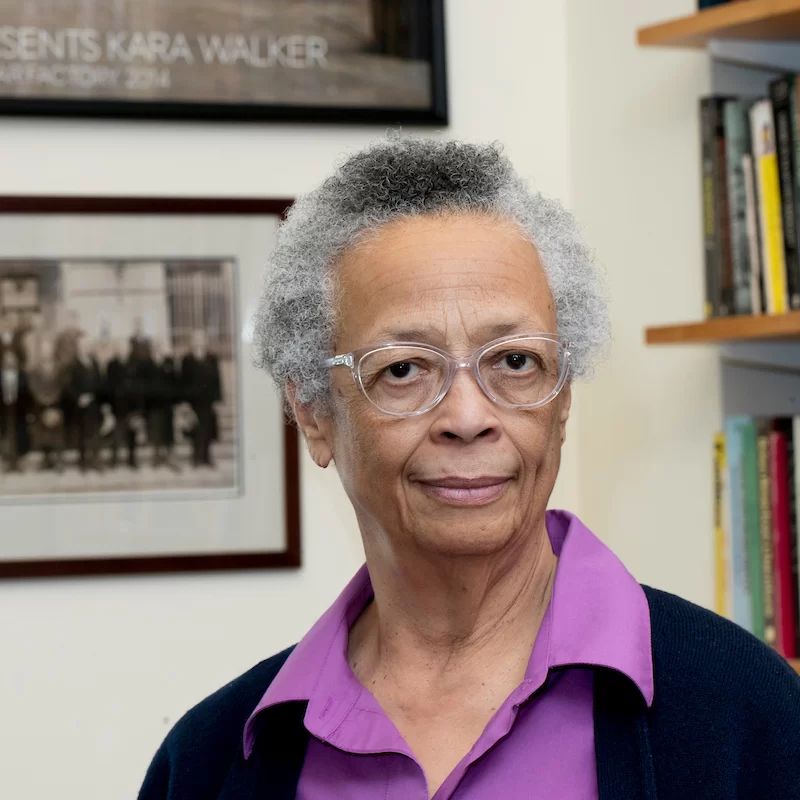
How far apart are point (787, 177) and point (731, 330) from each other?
0.78ft

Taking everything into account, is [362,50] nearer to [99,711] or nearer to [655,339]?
[655,339]

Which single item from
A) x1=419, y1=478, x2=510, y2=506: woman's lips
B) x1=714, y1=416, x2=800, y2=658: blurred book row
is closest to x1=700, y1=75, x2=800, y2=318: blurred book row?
x1=714, y1=416, x2=800, y2=658: blurred book row

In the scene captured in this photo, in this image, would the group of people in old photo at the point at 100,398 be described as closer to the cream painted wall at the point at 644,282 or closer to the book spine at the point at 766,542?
the cream painted wall at the point at 644,282

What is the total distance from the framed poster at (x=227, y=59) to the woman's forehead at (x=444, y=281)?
3.51 feet

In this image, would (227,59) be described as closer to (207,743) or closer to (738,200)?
(738,200)

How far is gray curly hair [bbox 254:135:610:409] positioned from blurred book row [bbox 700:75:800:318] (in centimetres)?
54

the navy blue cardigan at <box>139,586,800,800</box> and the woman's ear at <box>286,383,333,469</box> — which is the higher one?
the woman's ear at <box>286,383,333,469</box>

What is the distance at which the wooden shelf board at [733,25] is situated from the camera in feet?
5.40

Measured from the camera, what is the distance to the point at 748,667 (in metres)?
1.07

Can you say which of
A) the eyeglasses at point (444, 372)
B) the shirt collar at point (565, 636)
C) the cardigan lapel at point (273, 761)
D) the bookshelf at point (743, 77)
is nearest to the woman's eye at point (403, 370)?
the eyeglasses at point (444, 372)

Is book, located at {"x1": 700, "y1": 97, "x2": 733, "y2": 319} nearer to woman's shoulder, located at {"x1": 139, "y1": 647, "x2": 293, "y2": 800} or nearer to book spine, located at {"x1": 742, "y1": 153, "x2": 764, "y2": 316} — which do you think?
book spine, located at {"x1": 742, "y1": 153, "x2": 764, "y2": 316}

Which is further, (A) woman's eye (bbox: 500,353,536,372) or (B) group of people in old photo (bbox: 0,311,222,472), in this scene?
(B) group of people in old photo (bbox: 0,311,222,472)

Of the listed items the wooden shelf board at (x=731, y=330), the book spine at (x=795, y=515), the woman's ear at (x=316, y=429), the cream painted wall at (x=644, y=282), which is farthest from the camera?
the cream painted wall at (x=644, y=282)

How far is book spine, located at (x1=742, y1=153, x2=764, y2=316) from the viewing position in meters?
1.72
